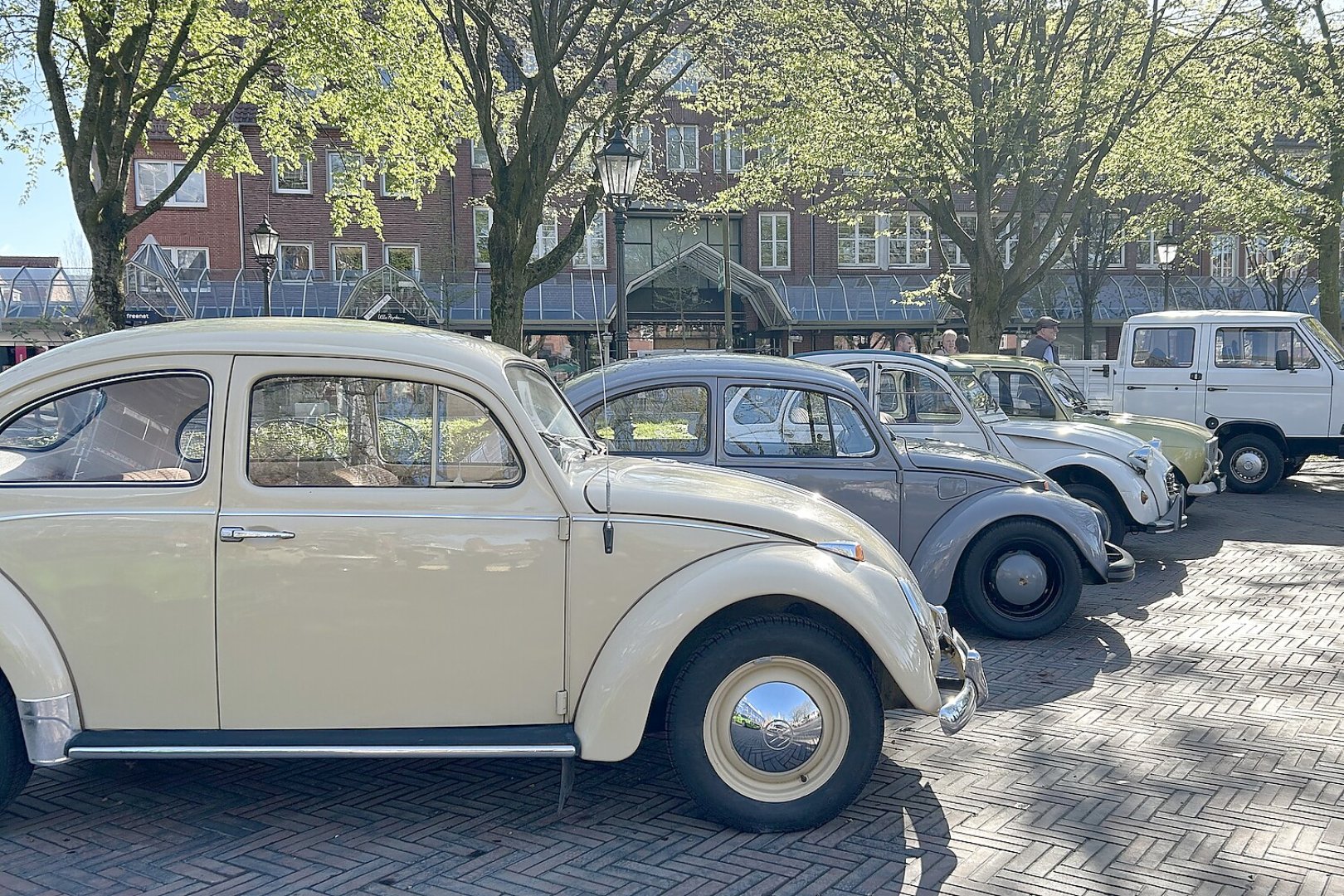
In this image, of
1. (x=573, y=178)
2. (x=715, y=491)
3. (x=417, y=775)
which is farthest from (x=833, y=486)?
(x=573, y=178)

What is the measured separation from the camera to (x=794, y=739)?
3.94 meters

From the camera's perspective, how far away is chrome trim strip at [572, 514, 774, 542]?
391cm

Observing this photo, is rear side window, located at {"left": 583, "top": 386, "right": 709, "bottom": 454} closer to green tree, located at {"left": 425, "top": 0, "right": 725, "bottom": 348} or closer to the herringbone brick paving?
the herringbone brick paving

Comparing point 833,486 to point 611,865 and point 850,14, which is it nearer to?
point 611,865

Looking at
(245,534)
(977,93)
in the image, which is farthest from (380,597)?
(977,93)

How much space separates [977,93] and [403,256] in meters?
22.9

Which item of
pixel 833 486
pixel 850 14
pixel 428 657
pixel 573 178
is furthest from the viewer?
pixel 573 178

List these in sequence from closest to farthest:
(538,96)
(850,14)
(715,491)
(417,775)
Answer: (715,491)
(417,775)
(538,96)
(850,14)

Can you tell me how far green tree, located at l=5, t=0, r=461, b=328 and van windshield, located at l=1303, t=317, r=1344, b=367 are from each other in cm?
1383

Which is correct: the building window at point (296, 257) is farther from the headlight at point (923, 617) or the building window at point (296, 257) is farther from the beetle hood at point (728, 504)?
the headlight at point (923, 617)

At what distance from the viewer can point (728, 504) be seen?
159 inches

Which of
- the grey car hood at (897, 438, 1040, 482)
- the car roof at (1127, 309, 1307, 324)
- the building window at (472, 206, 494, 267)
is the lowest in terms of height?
the grey car hood at (897, 438, 1040, 482)

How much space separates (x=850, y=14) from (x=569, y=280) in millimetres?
18240

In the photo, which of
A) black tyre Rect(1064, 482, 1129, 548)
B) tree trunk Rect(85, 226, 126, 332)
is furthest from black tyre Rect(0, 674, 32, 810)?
tree trunk Rect(85, 226, 126, 332)
